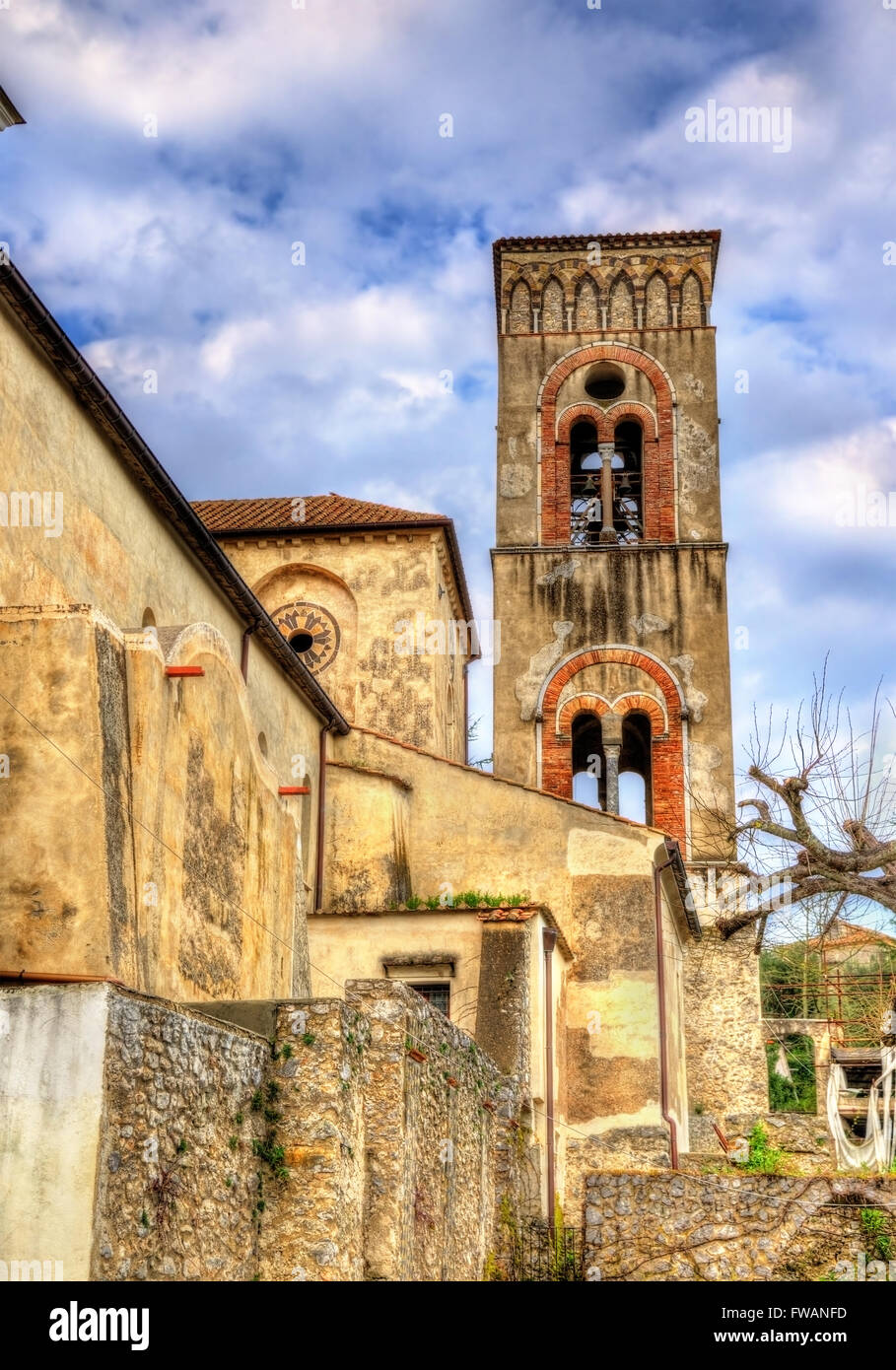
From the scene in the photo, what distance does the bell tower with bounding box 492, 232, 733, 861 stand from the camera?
25.4 metres

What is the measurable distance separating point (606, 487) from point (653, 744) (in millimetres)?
4954

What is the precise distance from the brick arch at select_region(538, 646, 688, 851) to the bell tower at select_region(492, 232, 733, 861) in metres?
0.03

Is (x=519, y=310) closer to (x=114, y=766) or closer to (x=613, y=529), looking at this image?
(x=613, y=529)

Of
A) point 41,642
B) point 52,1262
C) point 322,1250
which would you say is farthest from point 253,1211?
point 41,642

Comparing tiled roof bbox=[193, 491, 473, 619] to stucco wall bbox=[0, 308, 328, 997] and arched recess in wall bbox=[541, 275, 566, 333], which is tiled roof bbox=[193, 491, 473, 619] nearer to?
arched recess in wall bbox=[541, 275, 566, 333]

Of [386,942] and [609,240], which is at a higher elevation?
[609,240]

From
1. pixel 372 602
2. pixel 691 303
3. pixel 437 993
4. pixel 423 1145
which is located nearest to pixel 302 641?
Answer: pixel 372 602

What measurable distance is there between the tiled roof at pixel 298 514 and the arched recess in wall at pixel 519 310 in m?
4.65

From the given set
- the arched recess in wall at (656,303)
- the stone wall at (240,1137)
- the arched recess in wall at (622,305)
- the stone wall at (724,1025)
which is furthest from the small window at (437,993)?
the arched recess in wall at (656,303)

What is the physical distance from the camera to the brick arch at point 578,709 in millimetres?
25625

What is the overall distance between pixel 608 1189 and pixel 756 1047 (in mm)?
9794

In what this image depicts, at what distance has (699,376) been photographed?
27.6 metres

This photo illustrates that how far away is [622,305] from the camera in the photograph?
2812 cm
